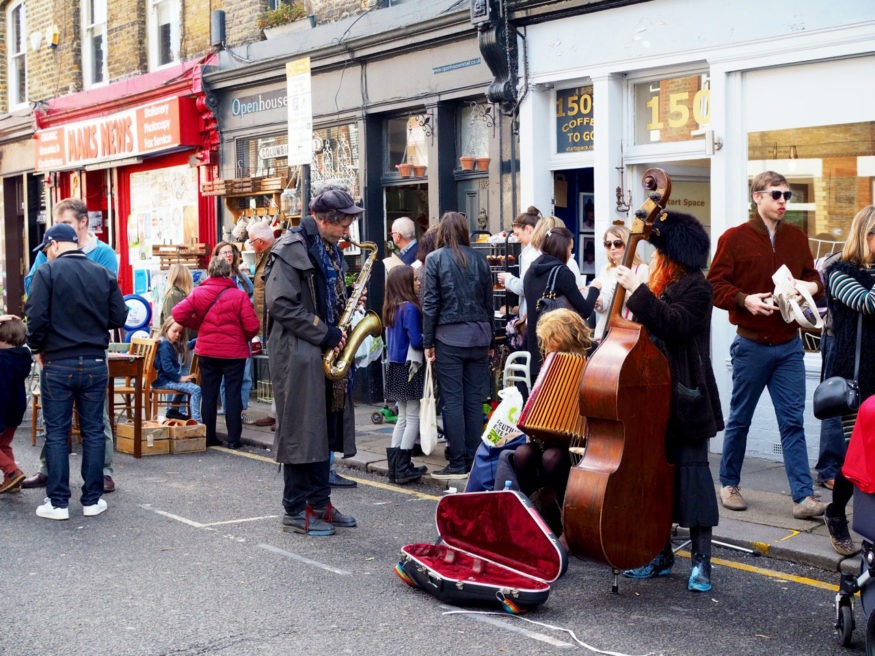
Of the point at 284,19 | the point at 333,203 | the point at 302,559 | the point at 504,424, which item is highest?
the point at 284,19

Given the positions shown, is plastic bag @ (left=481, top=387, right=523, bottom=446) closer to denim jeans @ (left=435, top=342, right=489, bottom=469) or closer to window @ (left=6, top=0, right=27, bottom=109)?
denim jeans @ (left=435, top=342, right=489, bottom=469)

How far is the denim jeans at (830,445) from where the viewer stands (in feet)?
25.0

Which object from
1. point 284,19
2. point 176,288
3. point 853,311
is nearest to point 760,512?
point 853,311

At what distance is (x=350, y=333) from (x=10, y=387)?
296cm

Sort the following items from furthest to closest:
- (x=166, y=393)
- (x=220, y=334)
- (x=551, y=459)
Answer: (x=166, y=393) → (x=220, y=334) → (x=551, y=459)

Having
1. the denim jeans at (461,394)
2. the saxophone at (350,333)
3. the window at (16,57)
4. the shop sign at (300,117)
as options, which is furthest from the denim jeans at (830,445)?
the window at (16,57)

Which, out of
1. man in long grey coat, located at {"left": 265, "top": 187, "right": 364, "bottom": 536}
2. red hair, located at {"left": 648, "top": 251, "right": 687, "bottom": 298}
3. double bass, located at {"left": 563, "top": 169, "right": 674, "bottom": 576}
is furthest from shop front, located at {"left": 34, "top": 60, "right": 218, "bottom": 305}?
double bass, located at {"left": 563, "top": 169, "right": 674, "bottom": 576}

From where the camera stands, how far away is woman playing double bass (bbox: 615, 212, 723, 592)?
18.4ft

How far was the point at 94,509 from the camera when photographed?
7.83 meters

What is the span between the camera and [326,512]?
7250mm

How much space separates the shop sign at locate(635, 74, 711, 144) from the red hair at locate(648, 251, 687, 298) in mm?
4580

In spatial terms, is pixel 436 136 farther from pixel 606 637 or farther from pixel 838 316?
pixel 606 637

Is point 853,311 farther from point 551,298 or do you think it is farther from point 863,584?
point 551,298

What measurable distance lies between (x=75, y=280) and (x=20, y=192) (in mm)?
16140
